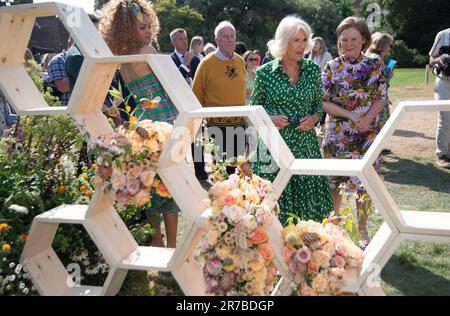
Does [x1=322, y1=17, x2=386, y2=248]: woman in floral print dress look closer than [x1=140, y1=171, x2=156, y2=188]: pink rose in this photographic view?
No

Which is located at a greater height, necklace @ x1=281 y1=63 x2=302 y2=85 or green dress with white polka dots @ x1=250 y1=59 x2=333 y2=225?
necklace @ x1=281 y1=63 x2=302 y2=85

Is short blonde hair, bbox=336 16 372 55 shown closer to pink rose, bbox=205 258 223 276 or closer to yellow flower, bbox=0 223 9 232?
pink rose, bbox=205 258 223 276

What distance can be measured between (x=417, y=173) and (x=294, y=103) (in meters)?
3.13

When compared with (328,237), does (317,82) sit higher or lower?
higher

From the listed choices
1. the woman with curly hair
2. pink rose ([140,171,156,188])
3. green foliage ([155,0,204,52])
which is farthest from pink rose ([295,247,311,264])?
green foliage ([155,0,204,52])

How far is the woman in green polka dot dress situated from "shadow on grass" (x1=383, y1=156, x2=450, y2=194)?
7.84 ft

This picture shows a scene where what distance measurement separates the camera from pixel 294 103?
2908mm

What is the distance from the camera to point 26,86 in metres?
2.47

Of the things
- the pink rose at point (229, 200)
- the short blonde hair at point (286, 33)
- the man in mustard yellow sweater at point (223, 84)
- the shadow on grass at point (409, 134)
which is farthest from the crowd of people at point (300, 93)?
the shadow on grass at point (409, 134)

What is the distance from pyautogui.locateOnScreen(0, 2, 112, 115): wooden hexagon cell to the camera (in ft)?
7.14

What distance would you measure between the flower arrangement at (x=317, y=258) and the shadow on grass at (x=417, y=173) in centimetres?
317
